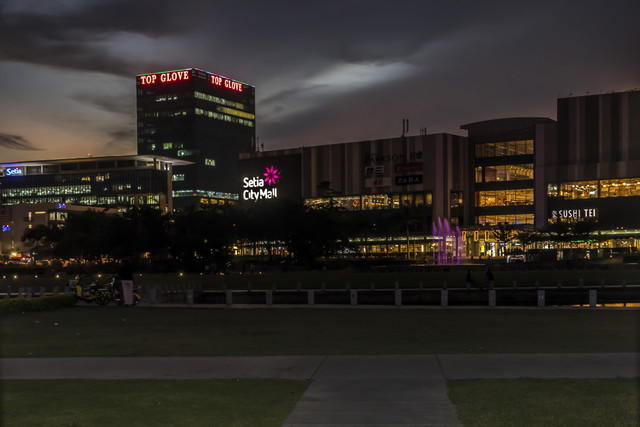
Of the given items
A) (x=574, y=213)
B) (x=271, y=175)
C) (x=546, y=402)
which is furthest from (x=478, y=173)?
(x=546, y=402)

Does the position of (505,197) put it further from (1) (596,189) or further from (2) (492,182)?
(1) (596,189)

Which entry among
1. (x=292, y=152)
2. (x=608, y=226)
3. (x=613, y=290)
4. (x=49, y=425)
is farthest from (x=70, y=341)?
(x=292, y=152)

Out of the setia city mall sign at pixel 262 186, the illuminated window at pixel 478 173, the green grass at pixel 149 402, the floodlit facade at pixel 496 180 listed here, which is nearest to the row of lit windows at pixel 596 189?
the floodlit facade at pixel 496 180

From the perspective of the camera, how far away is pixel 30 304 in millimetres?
31297

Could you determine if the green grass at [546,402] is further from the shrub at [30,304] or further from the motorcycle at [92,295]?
the motorcycle at [92,295]

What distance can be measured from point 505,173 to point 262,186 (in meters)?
62.2

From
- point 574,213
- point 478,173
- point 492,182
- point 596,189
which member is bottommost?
point 574,213

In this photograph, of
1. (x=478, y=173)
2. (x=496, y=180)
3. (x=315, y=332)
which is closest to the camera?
(x=315, y=332)

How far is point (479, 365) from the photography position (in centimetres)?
1437

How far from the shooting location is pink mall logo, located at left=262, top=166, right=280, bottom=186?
171 metres

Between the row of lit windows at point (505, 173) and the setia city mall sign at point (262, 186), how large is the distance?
51.6m

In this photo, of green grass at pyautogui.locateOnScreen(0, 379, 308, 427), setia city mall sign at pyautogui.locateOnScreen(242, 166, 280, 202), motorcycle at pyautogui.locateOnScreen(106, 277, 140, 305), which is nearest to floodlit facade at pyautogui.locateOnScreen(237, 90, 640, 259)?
setia city mall sign at pyautogui.locateOnScreen(242, 166, 280, 202)

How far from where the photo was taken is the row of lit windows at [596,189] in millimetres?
124400

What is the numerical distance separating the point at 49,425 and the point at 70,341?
10546 millimetres
